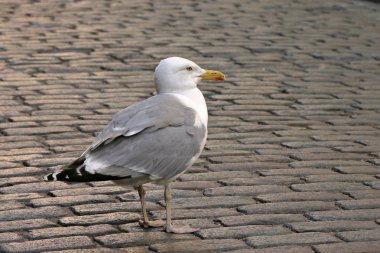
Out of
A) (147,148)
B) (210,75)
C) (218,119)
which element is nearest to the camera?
(147,148)

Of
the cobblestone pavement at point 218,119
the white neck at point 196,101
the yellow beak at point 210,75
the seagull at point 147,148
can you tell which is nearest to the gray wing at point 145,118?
the seagull at point 147,148

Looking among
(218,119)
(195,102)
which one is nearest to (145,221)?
(195,102)

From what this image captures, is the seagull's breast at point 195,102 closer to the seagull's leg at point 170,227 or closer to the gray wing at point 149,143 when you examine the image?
the gray wing at point 149,143

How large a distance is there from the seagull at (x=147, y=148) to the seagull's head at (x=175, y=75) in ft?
0.26

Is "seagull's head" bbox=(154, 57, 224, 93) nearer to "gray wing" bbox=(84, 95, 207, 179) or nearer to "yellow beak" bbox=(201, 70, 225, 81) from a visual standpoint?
"yellow beak" bbox=(201, 70, 225, 81)

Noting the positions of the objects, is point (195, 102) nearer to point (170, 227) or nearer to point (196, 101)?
point (196, 101)

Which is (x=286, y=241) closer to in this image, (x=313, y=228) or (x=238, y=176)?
(x=313, y=228)

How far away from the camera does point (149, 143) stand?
206 inches

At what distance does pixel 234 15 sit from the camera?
41.1 ft

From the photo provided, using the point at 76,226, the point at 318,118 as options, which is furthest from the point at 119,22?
the point at 76,226

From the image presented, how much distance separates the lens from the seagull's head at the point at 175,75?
5.59 meters

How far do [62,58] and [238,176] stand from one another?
391 cm

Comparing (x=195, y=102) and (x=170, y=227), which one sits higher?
(x=195, y=102)

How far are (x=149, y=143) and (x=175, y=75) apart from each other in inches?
21.0
